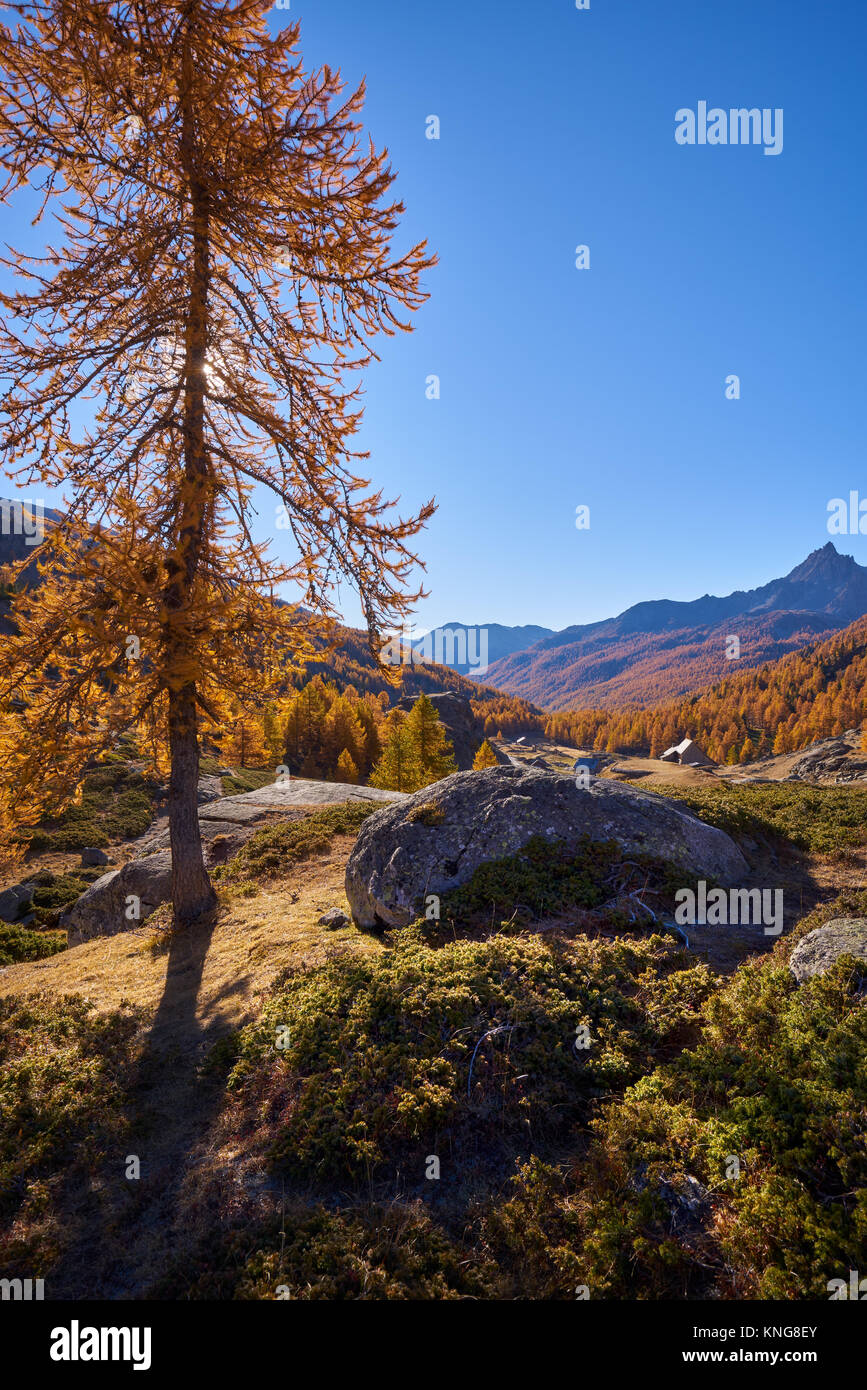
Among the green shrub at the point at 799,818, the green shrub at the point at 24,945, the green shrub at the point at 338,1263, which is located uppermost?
the green shrub at the point at 799,818

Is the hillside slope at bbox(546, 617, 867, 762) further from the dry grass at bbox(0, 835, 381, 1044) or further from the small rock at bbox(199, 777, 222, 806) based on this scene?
the dry grass at bbox(0, 835, 381, 1044)

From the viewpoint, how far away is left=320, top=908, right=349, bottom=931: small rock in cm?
945

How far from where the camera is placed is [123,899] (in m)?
13.1

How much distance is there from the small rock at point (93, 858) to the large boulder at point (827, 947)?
94.6ft


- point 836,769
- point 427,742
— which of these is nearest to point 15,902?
point 427,742

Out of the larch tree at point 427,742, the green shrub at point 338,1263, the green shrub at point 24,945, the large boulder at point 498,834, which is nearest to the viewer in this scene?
the green shrub at point 338,1263

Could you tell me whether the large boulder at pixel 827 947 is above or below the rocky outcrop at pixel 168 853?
above

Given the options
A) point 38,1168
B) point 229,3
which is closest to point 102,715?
point 38,1168

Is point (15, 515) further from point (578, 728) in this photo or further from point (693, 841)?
point (578, 728)

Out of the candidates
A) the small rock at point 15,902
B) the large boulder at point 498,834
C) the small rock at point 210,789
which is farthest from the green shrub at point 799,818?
the small rock at point 210,789

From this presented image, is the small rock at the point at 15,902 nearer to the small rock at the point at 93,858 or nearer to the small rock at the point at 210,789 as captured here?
the small rock at the point at 93,858

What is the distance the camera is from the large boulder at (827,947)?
4.96 meters
